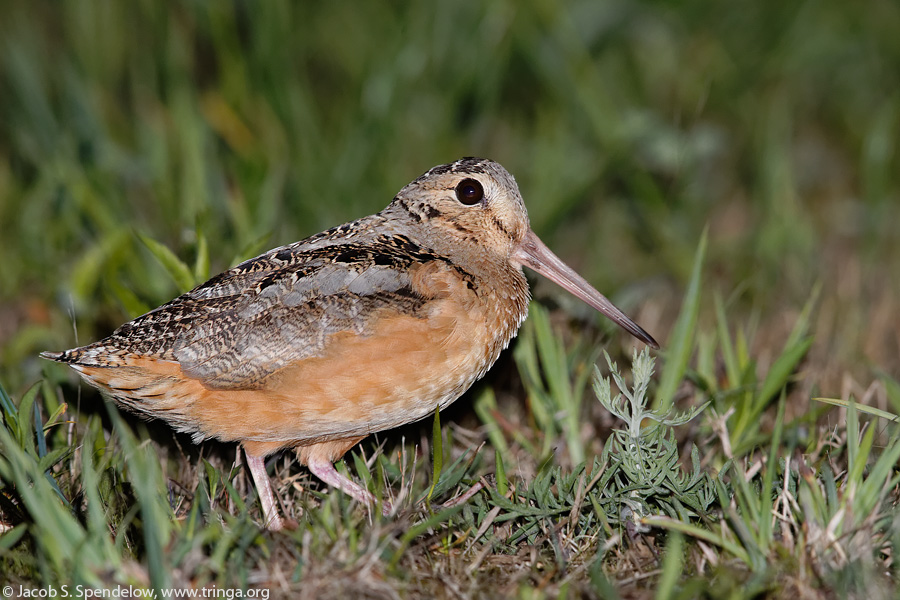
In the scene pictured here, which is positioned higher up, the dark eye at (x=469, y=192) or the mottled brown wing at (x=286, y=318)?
the dark eye at (x=469, y=192)

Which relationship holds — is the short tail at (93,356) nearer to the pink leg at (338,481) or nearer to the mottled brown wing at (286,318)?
the mottled brown wing at (286,318)

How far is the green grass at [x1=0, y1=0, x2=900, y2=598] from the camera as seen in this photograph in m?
3.03

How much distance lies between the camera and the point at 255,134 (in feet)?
20.9

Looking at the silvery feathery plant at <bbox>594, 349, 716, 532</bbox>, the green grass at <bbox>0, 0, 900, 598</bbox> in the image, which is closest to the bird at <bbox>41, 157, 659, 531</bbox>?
the green grass at <bbox>0, 0, 900, 598</bbox>

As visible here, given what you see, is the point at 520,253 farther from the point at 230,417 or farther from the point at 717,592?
the point at 717,592

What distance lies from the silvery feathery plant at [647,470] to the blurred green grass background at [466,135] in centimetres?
156

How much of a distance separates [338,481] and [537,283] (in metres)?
1.48

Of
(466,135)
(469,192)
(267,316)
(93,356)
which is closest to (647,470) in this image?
(469,192)

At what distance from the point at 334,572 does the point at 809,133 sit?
18.9ft

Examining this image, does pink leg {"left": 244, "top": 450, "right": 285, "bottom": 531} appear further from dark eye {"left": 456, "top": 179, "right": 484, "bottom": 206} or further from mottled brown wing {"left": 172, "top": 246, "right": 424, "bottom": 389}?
dark eye {"left": 456, "top": 179, "right": 484, "bottom": 206}

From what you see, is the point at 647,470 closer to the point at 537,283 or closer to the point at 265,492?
the point at 265,492

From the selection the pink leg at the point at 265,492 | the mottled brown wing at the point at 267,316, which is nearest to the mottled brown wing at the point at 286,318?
the mottled brown wing at the point at 267,316

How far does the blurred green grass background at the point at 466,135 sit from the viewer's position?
17.6 ft

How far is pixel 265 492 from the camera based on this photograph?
351 centimetres
